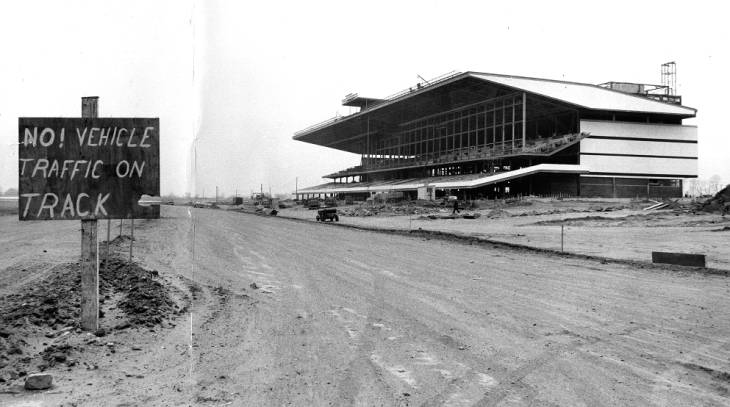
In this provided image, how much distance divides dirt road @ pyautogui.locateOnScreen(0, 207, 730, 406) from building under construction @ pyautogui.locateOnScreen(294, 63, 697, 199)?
48.8 metres

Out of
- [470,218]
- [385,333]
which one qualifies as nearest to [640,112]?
[470,218]

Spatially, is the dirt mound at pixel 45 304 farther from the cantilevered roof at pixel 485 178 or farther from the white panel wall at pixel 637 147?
the white panel wall at pixel 637 147

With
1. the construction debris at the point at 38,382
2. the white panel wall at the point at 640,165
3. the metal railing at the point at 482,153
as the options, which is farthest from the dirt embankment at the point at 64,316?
the white panel wall at the point at 640,165

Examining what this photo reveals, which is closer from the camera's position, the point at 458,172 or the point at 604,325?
the point at 604,325

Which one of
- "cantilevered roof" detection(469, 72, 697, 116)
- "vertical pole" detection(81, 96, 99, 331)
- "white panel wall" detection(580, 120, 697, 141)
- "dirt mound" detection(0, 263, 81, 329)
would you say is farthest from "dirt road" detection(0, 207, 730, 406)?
"cantilevered roof" detection(469, 72, 697, 116)

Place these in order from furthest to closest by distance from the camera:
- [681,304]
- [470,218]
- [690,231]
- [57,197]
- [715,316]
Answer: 1. [470,218]
2. [690,231]
3. [681,304]
4. [715,316]
5. [57,197]

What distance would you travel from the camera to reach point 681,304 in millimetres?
9219

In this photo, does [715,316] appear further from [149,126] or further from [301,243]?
[301,243]

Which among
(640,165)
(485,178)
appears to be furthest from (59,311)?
(640,165)

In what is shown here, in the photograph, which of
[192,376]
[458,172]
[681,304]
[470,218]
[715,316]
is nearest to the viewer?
[192,376]

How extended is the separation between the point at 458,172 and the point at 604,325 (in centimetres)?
7066

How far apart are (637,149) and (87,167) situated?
214ft

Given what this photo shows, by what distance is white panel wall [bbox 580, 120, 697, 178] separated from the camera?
5875 cm

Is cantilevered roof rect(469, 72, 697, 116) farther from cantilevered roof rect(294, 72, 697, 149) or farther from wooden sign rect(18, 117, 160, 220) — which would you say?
wooden sign rect(18, 117, 160, 220)
